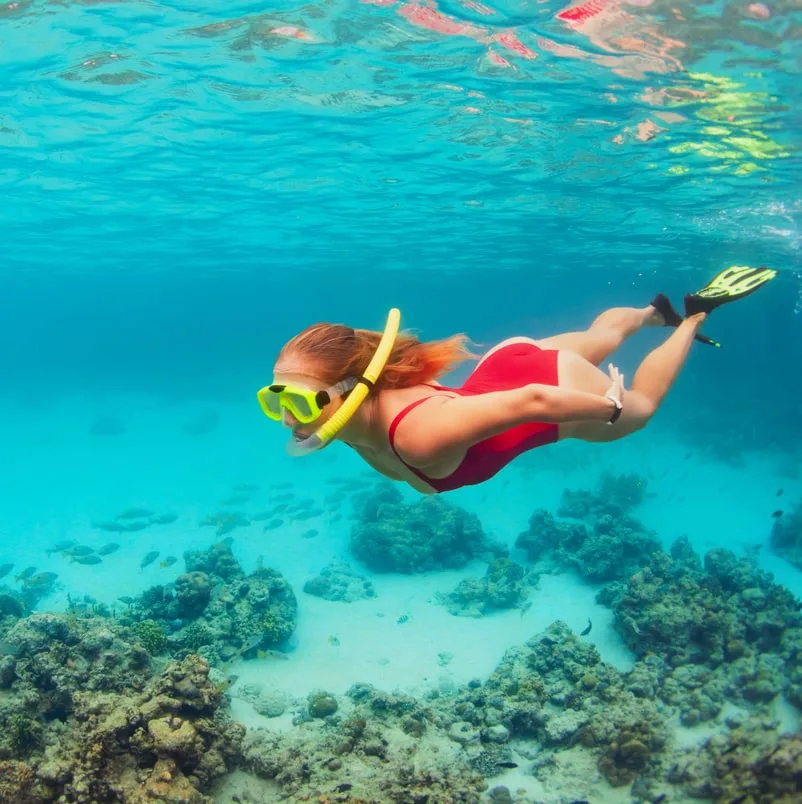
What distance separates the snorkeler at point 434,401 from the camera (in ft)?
11.3

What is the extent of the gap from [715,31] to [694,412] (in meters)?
25.6

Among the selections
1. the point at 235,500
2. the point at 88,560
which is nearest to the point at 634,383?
the point at 88,560

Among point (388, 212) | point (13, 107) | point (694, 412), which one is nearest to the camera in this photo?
point (13, 107)

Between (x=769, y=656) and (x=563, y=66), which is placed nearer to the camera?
(x=769, y=656)

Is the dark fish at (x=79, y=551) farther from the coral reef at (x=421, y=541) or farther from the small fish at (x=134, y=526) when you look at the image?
the coral reef at (x=421, y=541)

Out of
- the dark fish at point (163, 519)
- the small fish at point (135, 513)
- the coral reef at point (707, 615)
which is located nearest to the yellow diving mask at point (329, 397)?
the coral reef at point (707, 615)

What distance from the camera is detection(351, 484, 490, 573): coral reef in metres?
14.1

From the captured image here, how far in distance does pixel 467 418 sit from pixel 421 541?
11626 mm

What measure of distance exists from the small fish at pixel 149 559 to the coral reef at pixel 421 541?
5.20m

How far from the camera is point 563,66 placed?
1197 centimetres

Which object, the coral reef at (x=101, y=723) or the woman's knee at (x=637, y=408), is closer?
the woman's knee at (x=637, y=408)

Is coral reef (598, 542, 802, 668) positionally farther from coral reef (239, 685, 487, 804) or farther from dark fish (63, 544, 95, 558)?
dark fish (63, 544, 95, 558)

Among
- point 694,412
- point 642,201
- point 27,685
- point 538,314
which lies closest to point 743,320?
point 538,314

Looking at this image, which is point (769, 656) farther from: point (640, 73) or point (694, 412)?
point (694, 412)
